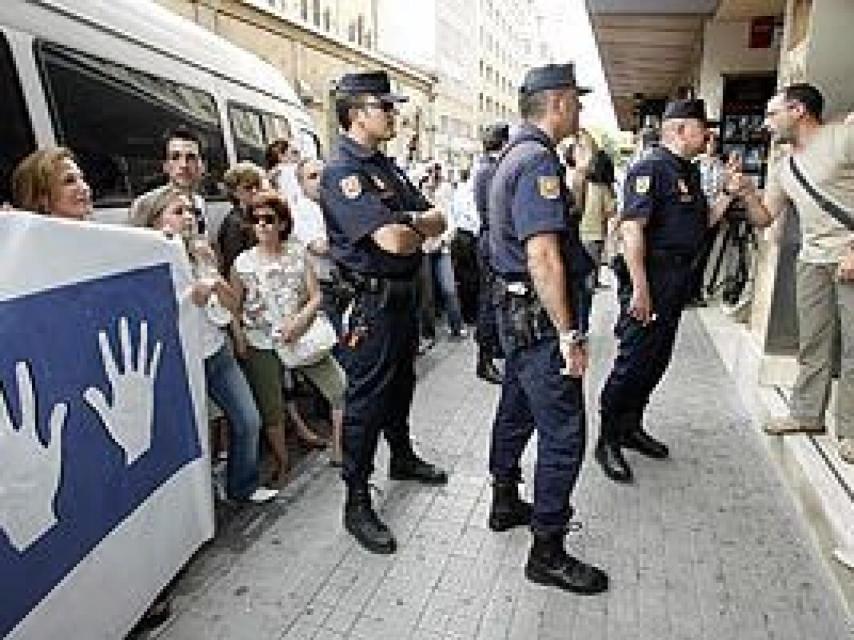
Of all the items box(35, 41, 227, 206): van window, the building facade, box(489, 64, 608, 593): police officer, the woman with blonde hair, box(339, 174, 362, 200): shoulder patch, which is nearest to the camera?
the woman with blonde hair

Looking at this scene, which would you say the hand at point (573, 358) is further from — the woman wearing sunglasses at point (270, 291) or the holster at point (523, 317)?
the woman wearing sunglasses at point (270, 291)

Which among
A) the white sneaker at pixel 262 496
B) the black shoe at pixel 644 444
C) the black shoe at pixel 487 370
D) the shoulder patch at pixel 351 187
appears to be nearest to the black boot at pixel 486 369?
the black shoe at pixel 487 370

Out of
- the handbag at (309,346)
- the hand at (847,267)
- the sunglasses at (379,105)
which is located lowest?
the handbag at (309,346)

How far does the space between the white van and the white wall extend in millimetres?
5111

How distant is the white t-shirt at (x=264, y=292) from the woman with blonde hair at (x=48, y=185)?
908mm

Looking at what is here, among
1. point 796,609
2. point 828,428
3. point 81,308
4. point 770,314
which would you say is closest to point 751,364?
point 770,314

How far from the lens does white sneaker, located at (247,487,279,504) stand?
302 cm

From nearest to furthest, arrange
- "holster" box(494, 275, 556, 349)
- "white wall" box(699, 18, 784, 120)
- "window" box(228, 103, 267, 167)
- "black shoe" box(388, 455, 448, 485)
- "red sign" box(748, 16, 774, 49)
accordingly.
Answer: "holster" box(494, 275, 556, 349)
"black shoe" box(388, 455, 448, 485)
"window" box(228, 103, 267, 167)
"red sign" box(748, 16, 774, 49)
"white wall" box(699, 18, 784, 120)

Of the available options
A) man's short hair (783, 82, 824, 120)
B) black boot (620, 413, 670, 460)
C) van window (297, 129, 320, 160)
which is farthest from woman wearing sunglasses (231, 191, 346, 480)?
van window (297, 129, 320, 160)

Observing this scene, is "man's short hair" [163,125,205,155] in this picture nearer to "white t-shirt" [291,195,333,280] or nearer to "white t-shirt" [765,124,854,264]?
"white t-shirt" [291,195,333,280]

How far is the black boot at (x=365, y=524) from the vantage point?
8.77 feet

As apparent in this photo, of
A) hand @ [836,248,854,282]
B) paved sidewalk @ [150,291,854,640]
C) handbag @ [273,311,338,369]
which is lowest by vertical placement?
paved sidewalk @ [150,291,854,640]

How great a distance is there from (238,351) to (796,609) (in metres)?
2.26

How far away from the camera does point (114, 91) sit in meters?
3.19
